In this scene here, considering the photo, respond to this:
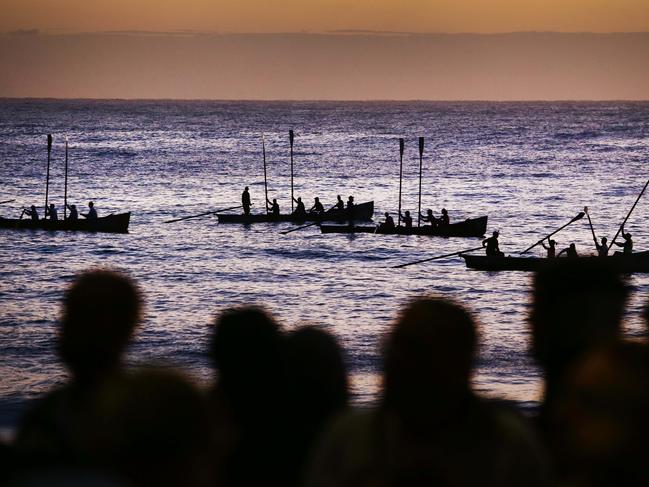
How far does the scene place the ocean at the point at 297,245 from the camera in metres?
23.4

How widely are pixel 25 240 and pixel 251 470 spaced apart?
4331 centimetres

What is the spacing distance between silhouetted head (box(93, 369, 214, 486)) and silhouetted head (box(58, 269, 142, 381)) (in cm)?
92

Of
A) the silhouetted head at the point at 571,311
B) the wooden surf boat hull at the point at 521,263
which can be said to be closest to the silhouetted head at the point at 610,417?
the silhouetted head at the point at 571,311

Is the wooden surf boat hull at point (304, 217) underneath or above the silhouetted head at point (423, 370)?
above

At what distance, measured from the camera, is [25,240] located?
45625 millimetres

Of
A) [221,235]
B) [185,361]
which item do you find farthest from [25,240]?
[185,361]

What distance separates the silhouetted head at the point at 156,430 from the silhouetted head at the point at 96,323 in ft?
3.02

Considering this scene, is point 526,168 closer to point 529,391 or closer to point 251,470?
A: point 529,391

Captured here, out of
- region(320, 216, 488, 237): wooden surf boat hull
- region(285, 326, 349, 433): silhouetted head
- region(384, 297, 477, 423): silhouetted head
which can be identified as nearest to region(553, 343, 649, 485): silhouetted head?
region(384, 297, 477, 423): silhouetted head

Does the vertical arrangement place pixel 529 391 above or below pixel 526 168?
below

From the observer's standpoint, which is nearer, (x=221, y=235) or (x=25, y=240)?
(x=25, y=240)

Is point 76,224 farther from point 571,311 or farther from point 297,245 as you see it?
point 571,311

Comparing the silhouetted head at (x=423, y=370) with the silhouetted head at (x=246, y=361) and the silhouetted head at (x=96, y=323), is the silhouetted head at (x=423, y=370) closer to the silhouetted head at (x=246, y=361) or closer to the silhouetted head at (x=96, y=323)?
the silhouetted head at (x=246, y=361)

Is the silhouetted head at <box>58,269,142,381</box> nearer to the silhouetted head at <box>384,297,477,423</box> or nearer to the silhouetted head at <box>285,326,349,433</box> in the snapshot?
the silhouetted head at <box>285,326,349,433</box>
